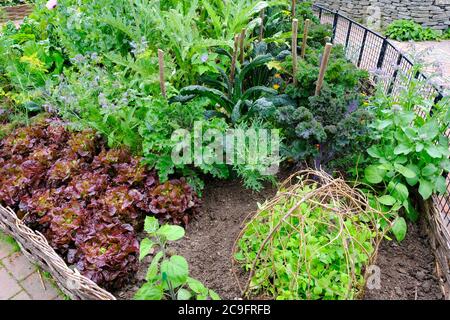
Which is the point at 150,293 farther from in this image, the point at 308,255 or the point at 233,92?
the point at 233,92

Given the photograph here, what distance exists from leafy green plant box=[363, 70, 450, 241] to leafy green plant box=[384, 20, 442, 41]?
599cm

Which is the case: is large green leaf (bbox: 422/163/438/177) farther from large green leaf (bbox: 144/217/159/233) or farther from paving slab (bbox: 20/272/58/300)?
paving slab (bbox: 20/272/58/300)

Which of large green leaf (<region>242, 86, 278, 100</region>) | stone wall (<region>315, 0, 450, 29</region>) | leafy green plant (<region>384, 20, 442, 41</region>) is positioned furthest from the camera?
stone wall (<region>315, 0, 450, 29</region>)

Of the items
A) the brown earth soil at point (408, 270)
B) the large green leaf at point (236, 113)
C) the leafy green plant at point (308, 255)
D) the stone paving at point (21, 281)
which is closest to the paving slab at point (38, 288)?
the stone paving at point (21, 281)

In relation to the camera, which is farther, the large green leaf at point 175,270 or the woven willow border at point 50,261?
the woven willow border at point 50,261

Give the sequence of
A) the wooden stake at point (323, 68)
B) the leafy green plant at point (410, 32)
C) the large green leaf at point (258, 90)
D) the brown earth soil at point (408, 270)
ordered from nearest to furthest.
→ the brown earth soil at point (408, 270)
the wooden stake at point (323, 68)
the large green leaf at point (258, 90)
the leafy green plant at point (410, 32)

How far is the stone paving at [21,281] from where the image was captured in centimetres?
209

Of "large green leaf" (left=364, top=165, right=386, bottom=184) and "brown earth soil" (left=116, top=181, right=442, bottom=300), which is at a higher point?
"large green leaf" (left=364, top=165, right=386, bottom=184)

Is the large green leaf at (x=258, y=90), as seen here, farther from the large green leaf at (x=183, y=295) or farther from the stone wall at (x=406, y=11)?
the stone wall at (x=406, y=11)

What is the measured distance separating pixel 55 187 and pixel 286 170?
5.44ft

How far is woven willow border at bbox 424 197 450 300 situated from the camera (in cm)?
190

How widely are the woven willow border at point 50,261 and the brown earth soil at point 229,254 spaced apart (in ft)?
0.86

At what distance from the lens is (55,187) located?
2.40 m

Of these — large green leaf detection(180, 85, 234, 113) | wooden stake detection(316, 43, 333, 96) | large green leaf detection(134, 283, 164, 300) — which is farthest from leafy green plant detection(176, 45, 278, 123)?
large green leaf detection(134, 283, 164, 300)
